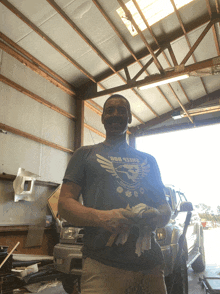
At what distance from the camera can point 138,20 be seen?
6.23m

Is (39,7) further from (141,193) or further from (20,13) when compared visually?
(141,193)

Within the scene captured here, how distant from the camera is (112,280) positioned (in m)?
0.96

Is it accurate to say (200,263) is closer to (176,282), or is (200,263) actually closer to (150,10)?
(176,282)

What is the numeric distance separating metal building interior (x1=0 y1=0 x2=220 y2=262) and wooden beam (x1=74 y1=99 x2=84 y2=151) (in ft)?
0.12

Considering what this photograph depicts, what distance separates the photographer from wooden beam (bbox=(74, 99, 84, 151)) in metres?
8.07

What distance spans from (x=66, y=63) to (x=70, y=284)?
19.5 feet

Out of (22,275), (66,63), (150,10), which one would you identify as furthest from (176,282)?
(66,63)

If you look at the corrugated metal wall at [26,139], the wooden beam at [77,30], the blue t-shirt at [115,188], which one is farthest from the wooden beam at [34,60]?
the blue t-shirt at [115,188]

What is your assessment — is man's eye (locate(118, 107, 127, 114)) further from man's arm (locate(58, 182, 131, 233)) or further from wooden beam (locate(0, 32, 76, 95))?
wooden beam (locate(0, 32, 76, 95))

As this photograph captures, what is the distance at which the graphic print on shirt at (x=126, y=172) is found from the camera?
1.05 meters

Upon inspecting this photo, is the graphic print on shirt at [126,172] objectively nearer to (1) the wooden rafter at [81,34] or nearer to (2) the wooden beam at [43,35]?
(1) the wooden rafter at [81,34]

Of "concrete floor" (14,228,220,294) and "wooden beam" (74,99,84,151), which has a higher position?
"wooden beam" (74,99,84,151)

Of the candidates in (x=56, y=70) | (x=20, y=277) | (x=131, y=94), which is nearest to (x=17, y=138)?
(x=56, y=70)

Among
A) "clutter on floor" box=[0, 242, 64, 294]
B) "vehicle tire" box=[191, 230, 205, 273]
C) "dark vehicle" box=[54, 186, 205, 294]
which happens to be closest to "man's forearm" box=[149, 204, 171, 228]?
"dark vehicle" box=[54, 186, 205, 294]
